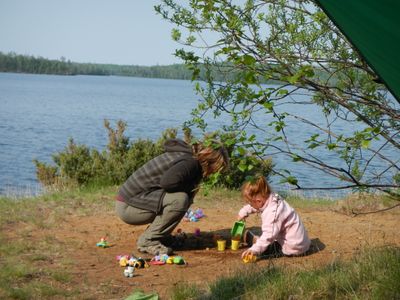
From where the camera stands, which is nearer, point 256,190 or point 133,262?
point 133,262

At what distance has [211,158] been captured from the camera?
217 inches

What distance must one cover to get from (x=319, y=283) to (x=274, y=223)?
146cm

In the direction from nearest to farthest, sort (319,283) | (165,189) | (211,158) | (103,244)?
(319,283) → (211,158) → (165,189) → (103,244)

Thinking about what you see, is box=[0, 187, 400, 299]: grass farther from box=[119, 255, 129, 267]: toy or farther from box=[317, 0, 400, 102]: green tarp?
box=[317, 0, 400, 102]: green tarp

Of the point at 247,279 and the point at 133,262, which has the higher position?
the point at 247,279

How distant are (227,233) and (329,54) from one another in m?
2.68

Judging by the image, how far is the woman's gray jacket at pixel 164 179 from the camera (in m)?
5.61

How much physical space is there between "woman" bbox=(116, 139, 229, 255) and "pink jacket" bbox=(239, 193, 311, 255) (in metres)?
0.63

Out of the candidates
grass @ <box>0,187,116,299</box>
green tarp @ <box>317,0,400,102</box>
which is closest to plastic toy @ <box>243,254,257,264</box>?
grass @ <box>0,187,116,299</box>

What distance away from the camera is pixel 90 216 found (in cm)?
731

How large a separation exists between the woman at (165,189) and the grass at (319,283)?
1.27 meters

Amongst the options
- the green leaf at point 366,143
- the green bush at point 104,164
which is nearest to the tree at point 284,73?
the green leaf at point 366,143

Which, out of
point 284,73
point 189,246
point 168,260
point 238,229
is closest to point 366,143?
point 284,73

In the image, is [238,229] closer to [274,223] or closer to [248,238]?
[248,238]
